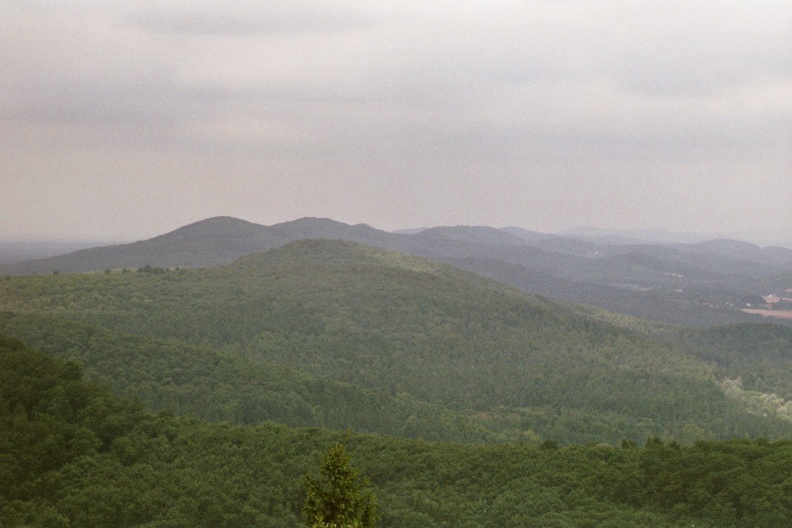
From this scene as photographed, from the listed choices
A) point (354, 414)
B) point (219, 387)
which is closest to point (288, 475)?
point (219, 387)

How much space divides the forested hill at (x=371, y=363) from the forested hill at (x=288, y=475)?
1392 inches

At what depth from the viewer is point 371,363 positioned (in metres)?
165

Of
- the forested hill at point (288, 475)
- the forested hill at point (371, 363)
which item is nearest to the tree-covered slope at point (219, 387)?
the forested hill at point (371, 363)

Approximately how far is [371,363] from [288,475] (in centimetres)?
10323

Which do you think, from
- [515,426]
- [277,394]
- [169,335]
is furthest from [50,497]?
[169,335]

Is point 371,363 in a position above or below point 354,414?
above

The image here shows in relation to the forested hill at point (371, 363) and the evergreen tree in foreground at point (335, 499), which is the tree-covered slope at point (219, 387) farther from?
the evergreen tree in foreground at point (335, 499)

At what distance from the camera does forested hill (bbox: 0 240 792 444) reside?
366 feet

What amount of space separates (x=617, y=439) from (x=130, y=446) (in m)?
87.3

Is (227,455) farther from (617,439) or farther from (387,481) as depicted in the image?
(617,439)

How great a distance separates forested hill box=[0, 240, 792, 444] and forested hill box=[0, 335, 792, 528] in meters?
35.4

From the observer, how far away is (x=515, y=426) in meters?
131

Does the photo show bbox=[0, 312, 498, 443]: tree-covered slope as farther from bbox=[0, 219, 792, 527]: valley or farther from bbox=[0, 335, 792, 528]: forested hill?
bbox=[0, 335, 792, 528]: forested hill

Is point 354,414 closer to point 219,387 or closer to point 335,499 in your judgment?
point 219,387
